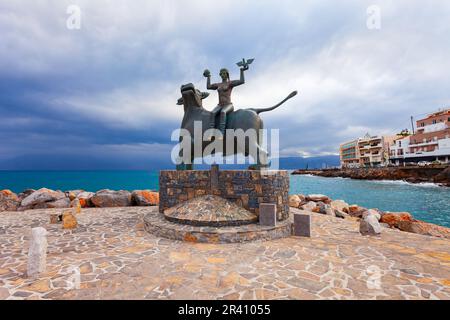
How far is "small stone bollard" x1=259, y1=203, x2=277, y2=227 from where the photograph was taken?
244 inches

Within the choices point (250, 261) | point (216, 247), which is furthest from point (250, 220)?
point (250, 261)

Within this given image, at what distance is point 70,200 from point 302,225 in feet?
40.9

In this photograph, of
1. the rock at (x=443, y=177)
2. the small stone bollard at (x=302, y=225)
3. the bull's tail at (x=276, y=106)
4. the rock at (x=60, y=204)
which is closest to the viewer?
the small stone bollard at (x=302, y=225)

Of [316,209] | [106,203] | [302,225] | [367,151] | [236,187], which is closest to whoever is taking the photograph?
[302,225]

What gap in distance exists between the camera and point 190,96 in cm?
835

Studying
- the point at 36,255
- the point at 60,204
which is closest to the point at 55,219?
the point at 60,204

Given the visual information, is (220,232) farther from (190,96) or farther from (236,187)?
(190,96)

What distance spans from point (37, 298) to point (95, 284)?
725mm

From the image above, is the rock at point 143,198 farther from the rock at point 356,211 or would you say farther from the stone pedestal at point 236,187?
the rock at point 356,211

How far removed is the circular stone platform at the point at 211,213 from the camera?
20.1 ft

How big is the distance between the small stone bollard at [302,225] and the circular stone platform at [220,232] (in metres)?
0.23

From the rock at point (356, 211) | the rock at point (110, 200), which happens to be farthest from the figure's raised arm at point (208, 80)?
the rock at point (356, 211)

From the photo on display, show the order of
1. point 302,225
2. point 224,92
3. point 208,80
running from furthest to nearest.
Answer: point 208,80 < point 224,92 < point 302,225
